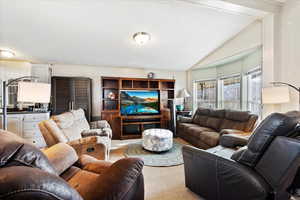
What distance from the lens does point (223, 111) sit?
12.3ft

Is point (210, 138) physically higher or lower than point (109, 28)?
lower

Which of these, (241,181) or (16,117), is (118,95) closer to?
Answer: (16,117)

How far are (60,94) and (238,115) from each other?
15.6 feet

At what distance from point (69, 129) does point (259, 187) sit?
107 inches

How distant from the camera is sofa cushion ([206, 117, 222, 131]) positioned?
12.1 feet

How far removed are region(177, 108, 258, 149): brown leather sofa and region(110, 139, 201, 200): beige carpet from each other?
981 mm

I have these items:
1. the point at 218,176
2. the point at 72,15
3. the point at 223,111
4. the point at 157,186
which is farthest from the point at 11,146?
the point at 223,111

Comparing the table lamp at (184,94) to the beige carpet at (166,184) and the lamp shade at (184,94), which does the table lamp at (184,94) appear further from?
the beige carpet at (166,184)

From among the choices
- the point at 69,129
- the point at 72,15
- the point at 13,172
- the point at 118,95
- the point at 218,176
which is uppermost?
the point at 72,15

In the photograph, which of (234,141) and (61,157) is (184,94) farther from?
(61,157)

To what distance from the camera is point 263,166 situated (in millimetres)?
1254

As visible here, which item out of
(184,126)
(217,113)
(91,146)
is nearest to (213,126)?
(217,113)

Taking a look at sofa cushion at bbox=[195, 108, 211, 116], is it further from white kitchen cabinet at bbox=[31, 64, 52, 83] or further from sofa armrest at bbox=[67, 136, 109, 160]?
white kitchen cabinet at bbox=[31, 64, 52, 83]

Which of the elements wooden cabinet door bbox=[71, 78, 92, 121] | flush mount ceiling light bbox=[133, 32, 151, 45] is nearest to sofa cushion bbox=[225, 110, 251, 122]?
flush mount ceiling light bbox=[133, 32, 151, 45]
